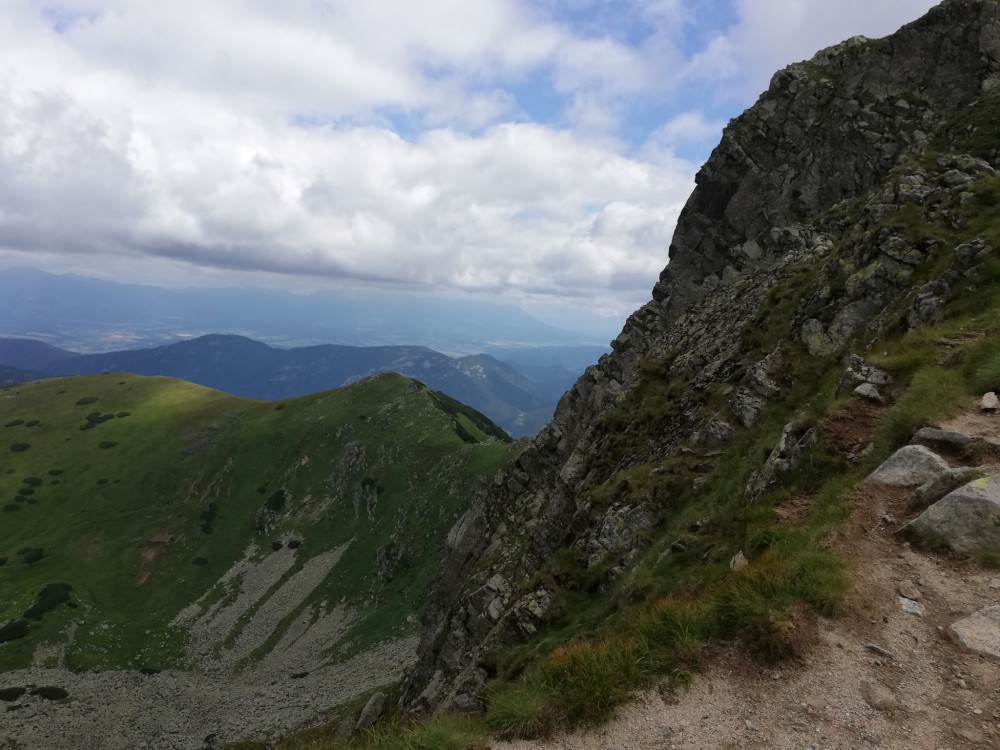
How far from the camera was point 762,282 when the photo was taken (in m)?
38.0

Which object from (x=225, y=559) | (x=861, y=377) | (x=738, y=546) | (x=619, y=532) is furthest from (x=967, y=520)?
(x=225, y=559)

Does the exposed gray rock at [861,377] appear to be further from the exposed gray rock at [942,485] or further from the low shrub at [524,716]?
the low shrub at [524,716]

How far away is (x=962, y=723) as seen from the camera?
757 cm

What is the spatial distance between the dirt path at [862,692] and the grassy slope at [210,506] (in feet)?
330

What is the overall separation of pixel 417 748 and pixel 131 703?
115705mm

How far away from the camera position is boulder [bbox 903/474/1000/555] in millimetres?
10320

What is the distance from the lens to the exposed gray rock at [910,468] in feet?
39.7

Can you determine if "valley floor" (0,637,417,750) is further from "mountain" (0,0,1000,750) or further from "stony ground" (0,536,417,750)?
"mountain" (0,0,1000,750)

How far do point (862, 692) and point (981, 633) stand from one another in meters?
2.52

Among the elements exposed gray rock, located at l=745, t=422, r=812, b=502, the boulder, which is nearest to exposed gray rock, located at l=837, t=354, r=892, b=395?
exposed gray rock, located at l=745, t=422, r=812, b=502

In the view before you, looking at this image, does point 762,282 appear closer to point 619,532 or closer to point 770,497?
point 619,532

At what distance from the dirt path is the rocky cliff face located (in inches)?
262

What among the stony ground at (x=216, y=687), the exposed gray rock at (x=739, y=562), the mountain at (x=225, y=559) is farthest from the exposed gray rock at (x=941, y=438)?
the mountain at (x=225, y=559)

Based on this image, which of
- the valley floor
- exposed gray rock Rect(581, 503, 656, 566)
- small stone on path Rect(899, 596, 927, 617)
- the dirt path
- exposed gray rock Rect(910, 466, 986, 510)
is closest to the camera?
the dirt path
